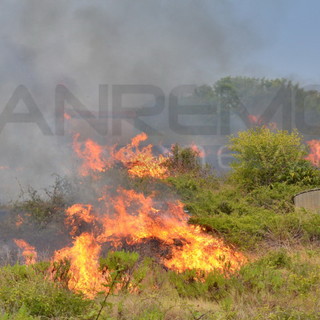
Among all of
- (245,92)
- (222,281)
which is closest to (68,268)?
(222,281)

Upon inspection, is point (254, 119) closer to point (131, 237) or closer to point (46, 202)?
point (46, 202)

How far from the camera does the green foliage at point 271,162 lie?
54.3ft

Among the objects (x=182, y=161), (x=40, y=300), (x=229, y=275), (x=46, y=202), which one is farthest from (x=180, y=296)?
(x=182, y=161)

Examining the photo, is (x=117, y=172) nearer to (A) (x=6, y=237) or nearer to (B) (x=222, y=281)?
(A) (x=6, y=237)

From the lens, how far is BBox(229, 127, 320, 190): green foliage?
652 inches

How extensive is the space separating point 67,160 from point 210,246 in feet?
27.8

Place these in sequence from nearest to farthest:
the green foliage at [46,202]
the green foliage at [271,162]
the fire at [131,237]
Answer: the fire at [131,237]
the green foliage at [46,202]
the green foliage at [271,162]

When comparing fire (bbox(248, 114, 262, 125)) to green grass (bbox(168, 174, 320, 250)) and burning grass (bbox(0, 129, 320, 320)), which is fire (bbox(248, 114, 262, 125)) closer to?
green grass (bbox(168, 174, 320, 250))

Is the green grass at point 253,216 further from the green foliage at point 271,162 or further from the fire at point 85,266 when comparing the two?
the fire at point 85,266

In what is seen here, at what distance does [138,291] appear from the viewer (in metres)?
6.33

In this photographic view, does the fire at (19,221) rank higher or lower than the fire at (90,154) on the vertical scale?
lower

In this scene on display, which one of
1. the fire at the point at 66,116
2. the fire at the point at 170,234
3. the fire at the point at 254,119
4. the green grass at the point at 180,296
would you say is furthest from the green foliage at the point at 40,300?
the fire at the point at 254,119

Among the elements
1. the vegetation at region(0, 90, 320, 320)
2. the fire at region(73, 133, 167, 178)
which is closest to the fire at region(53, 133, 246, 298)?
the vegetation at region(0, 90, 320, 320)

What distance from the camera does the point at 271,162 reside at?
16938mm
